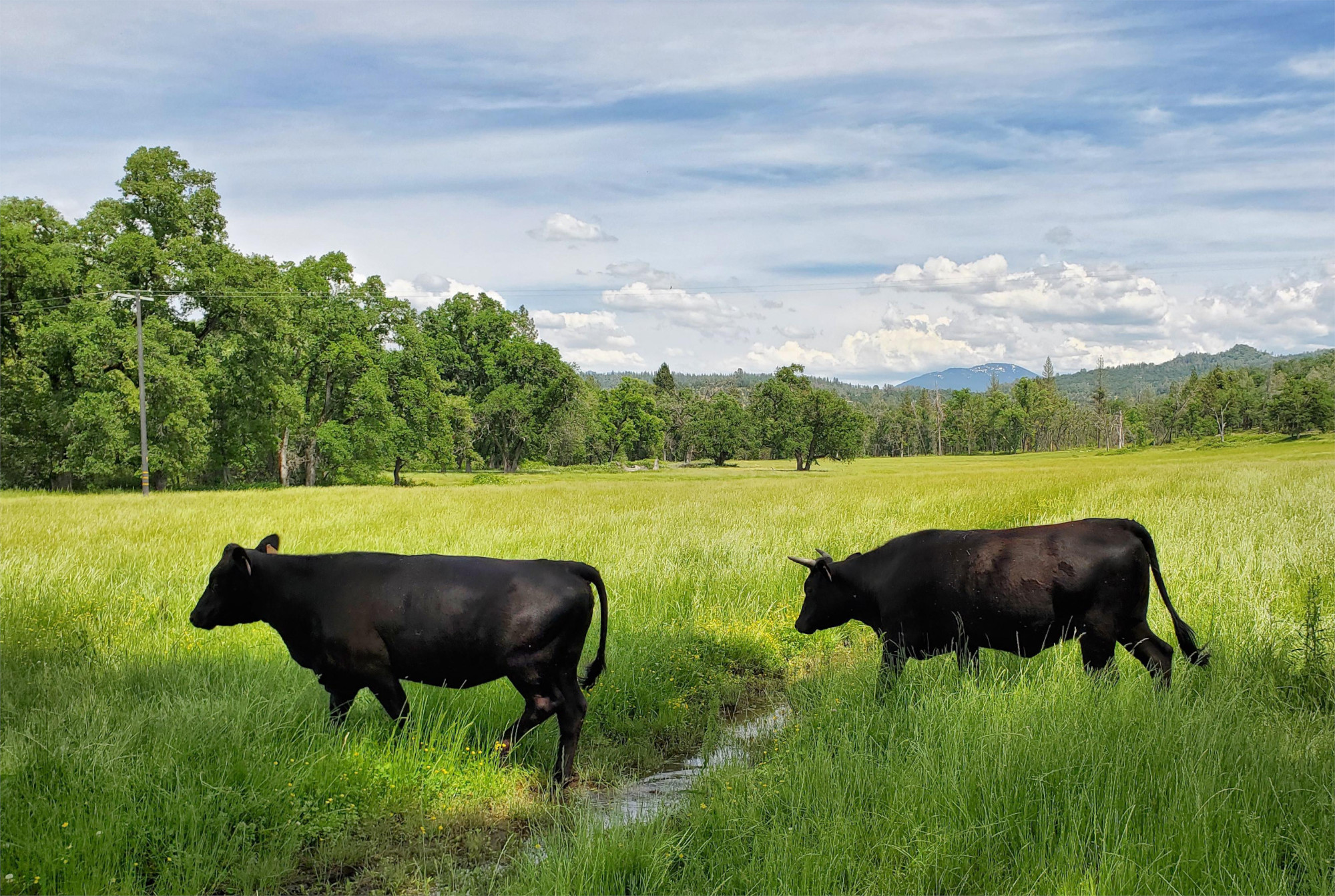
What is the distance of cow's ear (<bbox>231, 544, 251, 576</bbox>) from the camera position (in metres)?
5.80

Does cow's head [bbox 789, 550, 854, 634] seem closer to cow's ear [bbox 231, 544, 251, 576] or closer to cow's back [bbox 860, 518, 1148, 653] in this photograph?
cow's back [bbox 860, 518, 1148, 653]

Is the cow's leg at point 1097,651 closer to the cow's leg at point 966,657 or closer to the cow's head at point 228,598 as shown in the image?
the cow's leg at point 966,657

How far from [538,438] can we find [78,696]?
2650 inches

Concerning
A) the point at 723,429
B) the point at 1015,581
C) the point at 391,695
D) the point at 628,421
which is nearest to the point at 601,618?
the point at 391,695

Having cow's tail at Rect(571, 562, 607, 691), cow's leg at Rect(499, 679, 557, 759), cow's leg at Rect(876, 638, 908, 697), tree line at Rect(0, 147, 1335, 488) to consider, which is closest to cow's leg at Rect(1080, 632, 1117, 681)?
cow's leg at Rect(876, 638, 908, 697)

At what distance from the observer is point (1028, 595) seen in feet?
20.5

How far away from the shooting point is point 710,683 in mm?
7785

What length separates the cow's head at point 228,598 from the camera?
5.99 meters

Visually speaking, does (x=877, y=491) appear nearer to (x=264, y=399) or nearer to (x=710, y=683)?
(x=710, y=683)

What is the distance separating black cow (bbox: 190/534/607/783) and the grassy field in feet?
1.43

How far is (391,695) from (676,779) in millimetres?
2216

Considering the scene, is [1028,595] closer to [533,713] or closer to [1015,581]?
[1015,581]

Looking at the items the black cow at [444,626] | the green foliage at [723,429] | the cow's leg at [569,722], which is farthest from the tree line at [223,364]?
the cow's leg at [569,722]

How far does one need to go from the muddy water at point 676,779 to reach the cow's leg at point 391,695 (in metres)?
1.54
